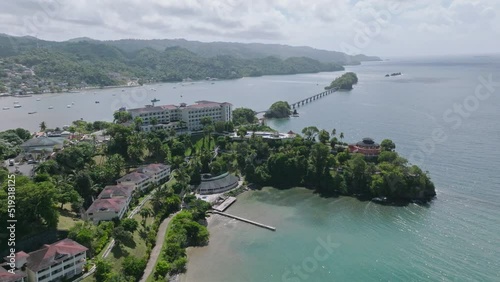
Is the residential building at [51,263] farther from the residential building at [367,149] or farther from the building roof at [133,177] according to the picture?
the residential building at [367,149]

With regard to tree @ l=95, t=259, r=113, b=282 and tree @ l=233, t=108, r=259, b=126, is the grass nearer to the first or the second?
tree @ l=95, t=259, r=113, b=282

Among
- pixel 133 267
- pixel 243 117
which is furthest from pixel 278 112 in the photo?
pixel 133 267

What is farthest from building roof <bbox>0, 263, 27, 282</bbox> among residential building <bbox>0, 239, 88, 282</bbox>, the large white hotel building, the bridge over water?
the bridge over water

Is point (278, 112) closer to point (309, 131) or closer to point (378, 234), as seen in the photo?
point (309, 131)

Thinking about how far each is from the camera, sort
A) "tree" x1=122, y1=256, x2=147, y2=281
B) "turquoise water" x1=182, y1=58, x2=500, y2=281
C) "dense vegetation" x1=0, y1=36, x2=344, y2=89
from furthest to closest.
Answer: "dense vegetation" x1=0, y1=36, x2=344, y2=89
"turquoise water" x1=182, y1=58, x2=500, y2=281
"tree" x1=122, y1=256, x2=147, y2=281

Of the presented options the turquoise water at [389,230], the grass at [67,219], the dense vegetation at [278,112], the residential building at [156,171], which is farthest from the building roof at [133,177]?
the dense vegetation at [278,112]

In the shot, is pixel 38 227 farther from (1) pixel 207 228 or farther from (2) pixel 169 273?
(1) pixel 207 228

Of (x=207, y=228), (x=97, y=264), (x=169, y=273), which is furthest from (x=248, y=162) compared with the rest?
(x=97, y=264)
